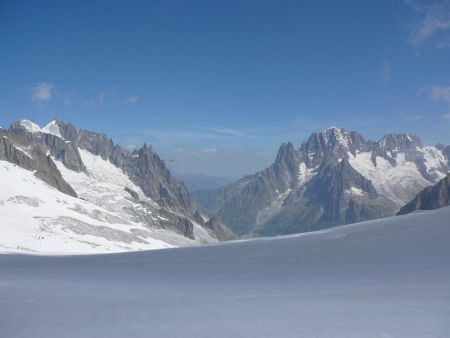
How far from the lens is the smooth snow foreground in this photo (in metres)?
10.9

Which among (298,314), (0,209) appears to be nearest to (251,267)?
(298,314)

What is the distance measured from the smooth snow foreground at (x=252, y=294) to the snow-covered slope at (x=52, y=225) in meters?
62.7

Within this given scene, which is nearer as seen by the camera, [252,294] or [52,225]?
[252,294]

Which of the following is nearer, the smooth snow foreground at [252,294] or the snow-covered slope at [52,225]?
the smooth snow foreground at [252,294]

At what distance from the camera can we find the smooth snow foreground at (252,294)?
35.7 feet

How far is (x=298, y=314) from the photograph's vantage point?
11.8 m

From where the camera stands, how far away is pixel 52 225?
101750mm

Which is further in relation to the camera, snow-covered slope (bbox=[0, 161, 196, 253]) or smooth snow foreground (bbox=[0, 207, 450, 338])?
snow-covered slope (bbox=[0, 161, 196, 253])

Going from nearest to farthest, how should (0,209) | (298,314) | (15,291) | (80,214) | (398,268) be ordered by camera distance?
1. (298,314)
2. (15,291)
3. (398,268)
4. (0,209)
5. (80,214)

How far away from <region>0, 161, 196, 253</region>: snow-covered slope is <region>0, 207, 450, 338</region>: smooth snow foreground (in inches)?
2468

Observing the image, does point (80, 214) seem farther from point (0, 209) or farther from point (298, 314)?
point (298, 314)

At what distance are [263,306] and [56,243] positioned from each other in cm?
8554

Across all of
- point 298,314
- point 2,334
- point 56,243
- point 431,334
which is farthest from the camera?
point 56,243

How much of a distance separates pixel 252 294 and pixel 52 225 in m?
97.0
